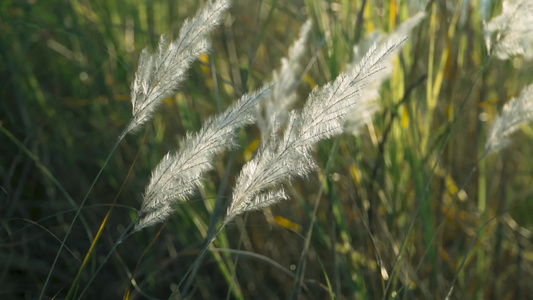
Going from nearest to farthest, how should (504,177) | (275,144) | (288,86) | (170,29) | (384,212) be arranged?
(275,144)
(288,86)
(384,212)
(504,177)
(170,29)

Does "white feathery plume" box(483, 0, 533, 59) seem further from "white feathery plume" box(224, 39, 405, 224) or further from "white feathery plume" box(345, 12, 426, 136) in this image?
"white feathery plume" box(224, 39, 405, 224)

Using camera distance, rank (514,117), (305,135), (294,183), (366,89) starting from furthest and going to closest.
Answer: (294,183)
(366,89)
(514,117)
(305,135)

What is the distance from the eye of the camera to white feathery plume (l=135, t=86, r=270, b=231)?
75 cm

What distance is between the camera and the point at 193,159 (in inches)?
29.5

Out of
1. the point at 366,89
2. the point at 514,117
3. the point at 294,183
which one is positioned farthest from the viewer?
the point at 294,183

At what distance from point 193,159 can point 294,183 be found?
98 cm

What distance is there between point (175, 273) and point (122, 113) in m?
0.58

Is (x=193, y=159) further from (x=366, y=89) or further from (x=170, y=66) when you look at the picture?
(x=366, y=89)

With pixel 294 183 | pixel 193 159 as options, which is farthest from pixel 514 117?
pixel 294 183

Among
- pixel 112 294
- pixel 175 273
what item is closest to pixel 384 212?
pixel 175 273

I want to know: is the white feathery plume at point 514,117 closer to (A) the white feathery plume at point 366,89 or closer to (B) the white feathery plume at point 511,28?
(B) the white feathery plume at point 511,28

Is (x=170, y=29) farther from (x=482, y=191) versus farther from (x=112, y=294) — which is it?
(x=482, y=191)

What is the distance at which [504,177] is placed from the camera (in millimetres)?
1740

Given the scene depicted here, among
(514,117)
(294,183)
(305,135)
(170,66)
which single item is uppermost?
(170,66)
